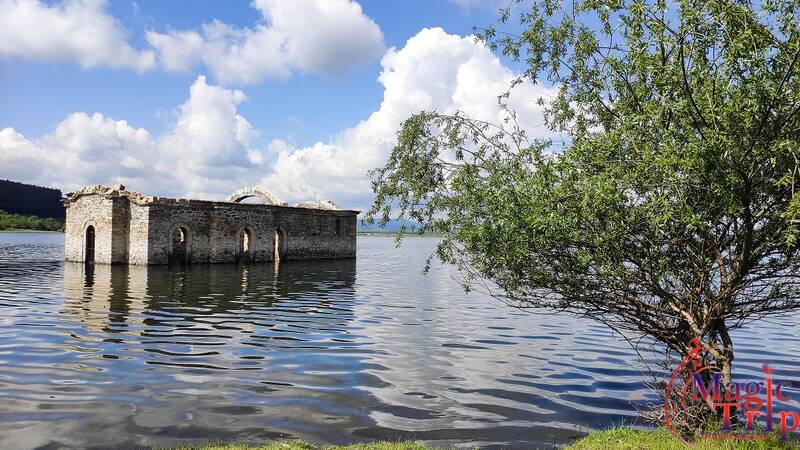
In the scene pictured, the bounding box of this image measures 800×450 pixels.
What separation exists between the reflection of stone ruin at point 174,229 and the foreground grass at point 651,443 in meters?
30.2

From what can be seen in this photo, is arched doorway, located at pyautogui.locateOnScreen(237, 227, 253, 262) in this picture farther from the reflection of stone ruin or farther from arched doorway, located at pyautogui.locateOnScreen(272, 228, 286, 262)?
arched doorway, located at pyautogui.locateOnScreen(272, 228, 286, 262)

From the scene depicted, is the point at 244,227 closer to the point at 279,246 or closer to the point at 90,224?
the point at 279,246

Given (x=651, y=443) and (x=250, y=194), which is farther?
(x=250, y=194)

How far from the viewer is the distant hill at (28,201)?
13512 cm

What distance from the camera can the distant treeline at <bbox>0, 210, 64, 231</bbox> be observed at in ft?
403

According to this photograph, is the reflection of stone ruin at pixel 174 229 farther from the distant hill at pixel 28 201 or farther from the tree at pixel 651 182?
the distant hill at pixel 28 201

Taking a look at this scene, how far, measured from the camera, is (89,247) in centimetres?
3431

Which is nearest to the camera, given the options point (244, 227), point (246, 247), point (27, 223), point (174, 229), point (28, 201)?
point (174, 229)

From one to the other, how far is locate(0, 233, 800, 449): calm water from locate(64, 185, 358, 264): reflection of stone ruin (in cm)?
1159

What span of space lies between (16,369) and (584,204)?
35.9 feet

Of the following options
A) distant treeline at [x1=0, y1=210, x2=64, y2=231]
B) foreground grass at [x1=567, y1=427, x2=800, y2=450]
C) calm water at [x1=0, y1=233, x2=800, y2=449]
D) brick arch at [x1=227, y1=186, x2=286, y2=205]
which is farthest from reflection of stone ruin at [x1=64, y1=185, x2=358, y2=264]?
distant treeline at [x1=0, y1=210, x2=64, y2=231]

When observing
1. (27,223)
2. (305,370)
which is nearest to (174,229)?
(305,370)

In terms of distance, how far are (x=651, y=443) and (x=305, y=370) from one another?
6617 mm

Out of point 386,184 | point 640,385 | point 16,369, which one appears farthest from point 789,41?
point 16,369
